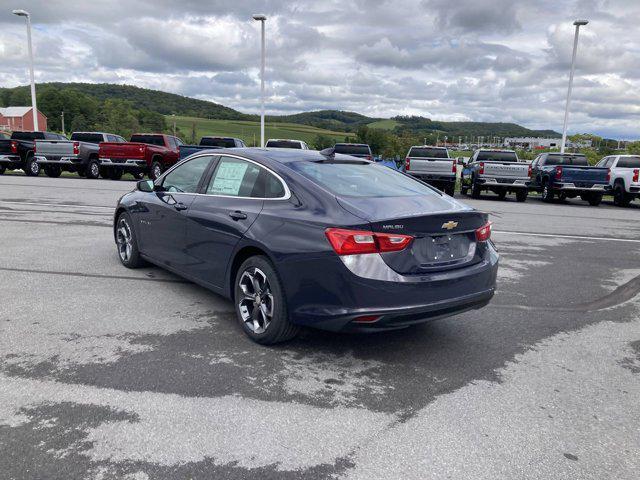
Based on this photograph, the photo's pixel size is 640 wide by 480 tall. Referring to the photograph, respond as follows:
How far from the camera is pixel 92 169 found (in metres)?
23.0

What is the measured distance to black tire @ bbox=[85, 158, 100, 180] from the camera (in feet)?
75.2

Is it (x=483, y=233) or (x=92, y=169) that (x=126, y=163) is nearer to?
(x=92, y=169)

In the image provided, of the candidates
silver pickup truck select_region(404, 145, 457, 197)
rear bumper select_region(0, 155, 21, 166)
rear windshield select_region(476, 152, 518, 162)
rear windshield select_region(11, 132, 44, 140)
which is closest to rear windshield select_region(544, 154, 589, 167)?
rear windshield select_region(476, 152, 518, 162)

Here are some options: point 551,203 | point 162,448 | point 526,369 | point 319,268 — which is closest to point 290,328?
point 319,268

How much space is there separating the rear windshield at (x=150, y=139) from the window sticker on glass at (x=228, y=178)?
19.3 m

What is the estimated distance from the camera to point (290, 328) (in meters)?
4.08

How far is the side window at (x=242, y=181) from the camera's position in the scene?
4414mm

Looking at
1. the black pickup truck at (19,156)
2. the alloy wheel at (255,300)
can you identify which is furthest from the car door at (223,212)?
the black pickup truck at (19,156)

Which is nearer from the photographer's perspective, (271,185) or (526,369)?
(526,369)

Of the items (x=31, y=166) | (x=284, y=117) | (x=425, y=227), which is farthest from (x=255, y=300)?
(x=284, y=117)

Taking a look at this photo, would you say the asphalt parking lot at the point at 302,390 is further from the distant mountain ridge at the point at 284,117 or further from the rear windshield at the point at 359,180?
the distant mountain ridge at the point at 284,117

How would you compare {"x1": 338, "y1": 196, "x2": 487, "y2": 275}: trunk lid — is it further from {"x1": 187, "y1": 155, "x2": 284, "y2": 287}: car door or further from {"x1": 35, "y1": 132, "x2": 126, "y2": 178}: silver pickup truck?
{"x1": 35, "y1": 132, "x2": 126, "y2": 178}: silver pickup truck

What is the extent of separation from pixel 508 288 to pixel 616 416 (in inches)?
123

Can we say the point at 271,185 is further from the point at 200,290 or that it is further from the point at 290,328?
the point at 200,290
